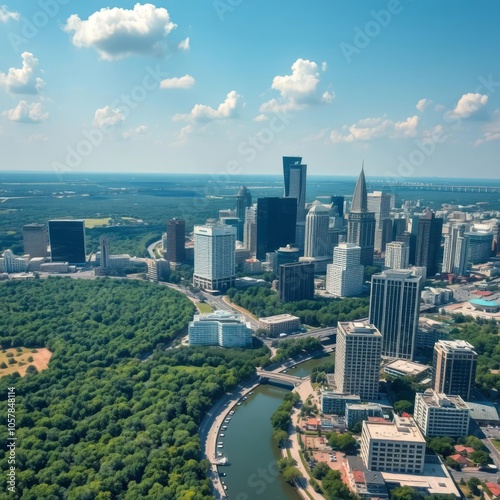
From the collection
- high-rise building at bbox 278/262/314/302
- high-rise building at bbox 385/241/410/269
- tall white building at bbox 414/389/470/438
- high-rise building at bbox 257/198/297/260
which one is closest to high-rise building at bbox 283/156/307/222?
high-rise building at bbox 257/198/297/260

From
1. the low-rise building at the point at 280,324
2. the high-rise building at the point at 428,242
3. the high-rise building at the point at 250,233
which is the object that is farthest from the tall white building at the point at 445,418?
the high-rise building at the point at 250,233

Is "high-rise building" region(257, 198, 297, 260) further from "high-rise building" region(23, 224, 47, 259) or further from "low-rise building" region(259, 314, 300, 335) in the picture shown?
"high-rise building" region(23, 224, 47, 259)

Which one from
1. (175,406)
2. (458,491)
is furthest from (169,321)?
(458,491)

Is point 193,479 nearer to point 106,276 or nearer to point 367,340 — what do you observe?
point 367,340

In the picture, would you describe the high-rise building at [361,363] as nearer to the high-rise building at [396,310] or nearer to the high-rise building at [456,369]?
the high-rise building at [456,369]

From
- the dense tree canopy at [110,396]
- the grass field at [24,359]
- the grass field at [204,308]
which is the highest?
the dense tree canopy at [110,396]

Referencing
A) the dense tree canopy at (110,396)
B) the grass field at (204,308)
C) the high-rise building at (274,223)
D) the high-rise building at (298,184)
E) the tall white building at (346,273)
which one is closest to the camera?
the dense tree canopy at (110,396)

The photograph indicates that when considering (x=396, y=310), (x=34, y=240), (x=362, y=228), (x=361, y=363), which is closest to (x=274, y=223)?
(x=362, y=228)
